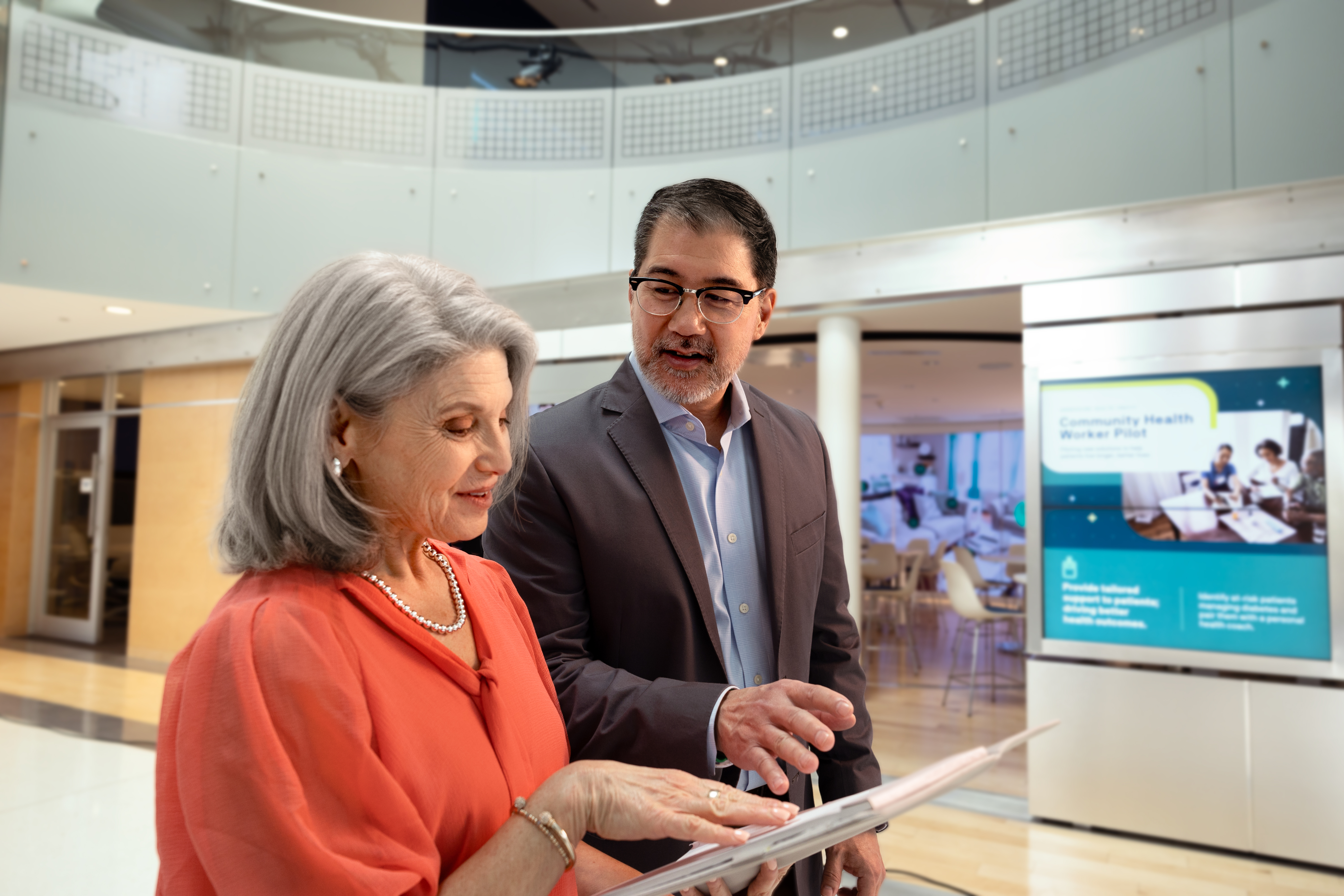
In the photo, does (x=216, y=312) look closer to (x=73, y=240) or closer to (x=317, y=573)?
(x=73, y=240)

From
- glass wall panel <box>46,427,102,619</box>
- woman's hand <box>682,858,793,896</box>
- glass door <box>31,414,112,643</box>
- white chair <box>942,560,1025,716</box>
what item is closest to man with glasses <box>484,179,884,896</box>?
woman's hand <box>682,858,793,896</box>

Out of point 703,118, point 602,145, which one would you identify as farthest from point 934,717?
point 602,145

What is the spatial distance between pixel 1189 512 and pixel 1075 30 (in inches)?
103

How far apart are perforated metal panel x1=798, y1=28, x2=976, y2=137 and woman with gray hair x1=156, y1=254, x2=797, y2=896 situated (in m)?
4.81

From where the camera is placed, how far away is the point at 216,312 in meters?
7.12

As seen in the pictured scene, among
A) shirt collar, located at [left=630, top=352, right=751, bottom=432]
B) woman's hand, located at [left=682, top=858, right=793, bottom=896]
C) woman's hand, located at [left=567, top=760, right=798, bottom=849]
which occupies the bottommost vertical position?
woman's hand, located at [left=682, top=858, right=793, bottom=896]

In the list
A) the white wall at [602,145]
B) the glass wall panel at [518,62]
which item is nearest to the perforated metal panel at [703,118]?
the white wall at [602,145]

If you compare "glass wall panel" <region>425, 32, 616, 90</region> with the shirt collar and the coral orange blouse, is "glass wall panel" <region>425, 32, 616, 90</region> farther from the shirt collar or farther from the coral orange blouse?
the coral orange blouse

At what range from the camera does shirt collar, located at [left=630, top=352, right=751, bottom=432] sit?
141cm

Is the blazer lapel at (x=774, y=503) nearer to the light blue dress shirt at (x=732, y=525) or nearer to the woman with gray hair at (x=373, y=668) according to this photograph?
the light blue dress shirt at (x=732, y=525)

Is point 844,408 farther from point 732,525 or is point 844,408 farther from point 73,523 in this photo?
point 73,523

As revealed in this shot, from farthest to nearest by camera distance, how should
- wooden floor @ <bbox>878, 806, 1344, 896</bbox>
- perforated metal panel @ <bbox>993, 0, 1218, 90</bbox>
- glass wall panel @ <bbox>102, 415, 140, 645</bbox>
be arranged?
glass wall panel @ <bbox>102, 415, 140, 645</bbox>, perforated metal panel @ <bbox>993, 0, 1218, 90</bbox>, wooden floor @ <bbox>878, 806, 1344, 896</bbox>

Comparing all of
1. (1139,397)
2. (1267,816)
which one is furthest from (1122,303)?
(1267,816)

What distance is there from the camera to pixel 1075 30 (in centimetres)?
455
